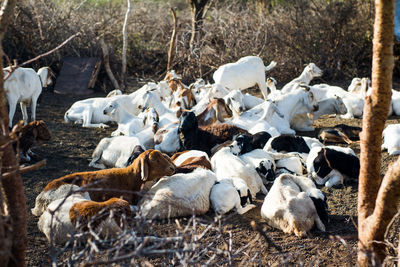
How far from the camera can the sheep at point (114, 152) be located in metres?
7.36

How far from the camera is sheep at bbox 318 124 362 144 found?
866 centimetres

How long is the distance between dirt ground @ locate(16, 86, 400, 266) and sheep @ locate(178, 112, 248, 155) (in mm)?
1502

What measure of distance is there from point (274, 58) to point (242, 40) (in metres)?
1.13

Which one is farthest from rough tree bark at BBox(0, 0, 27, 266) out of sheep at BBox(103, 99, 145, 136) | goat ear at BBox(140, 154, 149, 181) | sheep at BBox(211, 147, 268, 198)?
sheep at BBox(103, 99, 145, 136)

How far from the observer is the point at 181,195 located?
220 inches

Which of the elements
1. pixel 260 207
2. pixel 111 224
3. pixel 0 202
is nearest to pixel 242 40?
pixel 260 207

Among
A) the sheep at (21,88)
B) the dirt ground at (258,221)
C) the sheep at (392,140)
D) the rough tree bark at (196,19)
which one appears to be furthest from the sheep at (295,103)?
the rough tree bark at (196,19)

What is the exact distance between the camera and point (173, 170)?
591 centimetres

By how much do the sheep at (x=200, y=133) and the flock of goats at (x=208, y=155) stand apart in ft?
0.05

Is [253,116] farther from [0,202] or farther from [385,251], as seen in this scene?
[0,202]

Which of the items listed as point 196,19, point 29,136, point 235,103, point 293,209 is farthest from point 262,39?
point 293,209

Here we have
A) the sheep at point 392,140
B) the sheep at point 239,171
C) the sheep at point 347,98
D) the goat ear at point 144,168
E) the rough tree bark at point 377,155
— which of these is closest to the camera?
the rough tree bark at point 377,155

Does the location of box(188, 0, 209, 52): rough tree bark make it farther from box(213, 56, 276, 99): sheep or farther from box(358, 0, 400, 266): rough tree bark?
box(358, 0, 400, 266): rough tree bark

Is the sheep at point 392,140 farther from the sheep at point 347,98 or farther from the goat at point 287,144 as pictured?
the sheep at point 347,98
